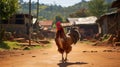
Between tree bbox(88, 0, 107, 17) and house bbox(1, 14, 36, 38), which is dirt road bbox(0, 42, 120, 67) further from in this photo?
tree bbox(88, 0, 107, 17)

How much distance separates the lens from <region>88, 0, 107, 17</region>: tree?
8392cm

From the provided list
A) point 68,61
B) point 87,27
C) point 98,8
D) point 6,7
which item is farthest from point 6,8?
point 98,8

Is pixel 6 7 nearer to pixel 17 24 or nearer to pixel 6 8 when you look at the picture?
pixel 6 8

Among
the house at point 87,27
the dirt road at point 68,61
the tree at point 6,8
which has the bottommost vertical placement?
→ the house at point 87,27

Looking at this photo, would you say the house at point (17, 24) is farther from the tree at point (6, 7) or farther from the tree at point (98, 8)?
the tree at point (98, 8)

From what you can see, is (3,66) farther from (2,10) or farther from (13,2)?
(13,2)

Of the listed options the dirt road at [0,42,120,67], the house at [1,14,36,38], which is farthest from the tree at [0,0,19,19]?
the house at [1,14,36,38]

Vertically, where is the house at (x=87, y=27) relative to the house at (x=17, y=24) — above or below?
below

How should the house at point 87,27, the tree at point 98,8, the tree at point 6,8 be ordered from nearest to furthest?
the tree at point 6,8
the house at point 87,27
the tree at point 98,8

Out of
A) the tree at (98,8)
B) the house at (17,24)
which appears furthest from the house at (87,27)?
the tree at (98,8)

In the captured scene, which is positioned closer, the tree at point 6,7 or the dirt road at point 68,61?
the dirt road at point 68,61

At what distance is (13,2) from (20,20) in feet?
54.0

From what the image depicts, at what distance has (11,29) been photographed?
43.9 metres

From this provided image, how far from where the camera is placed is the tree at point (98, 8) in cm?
8392
